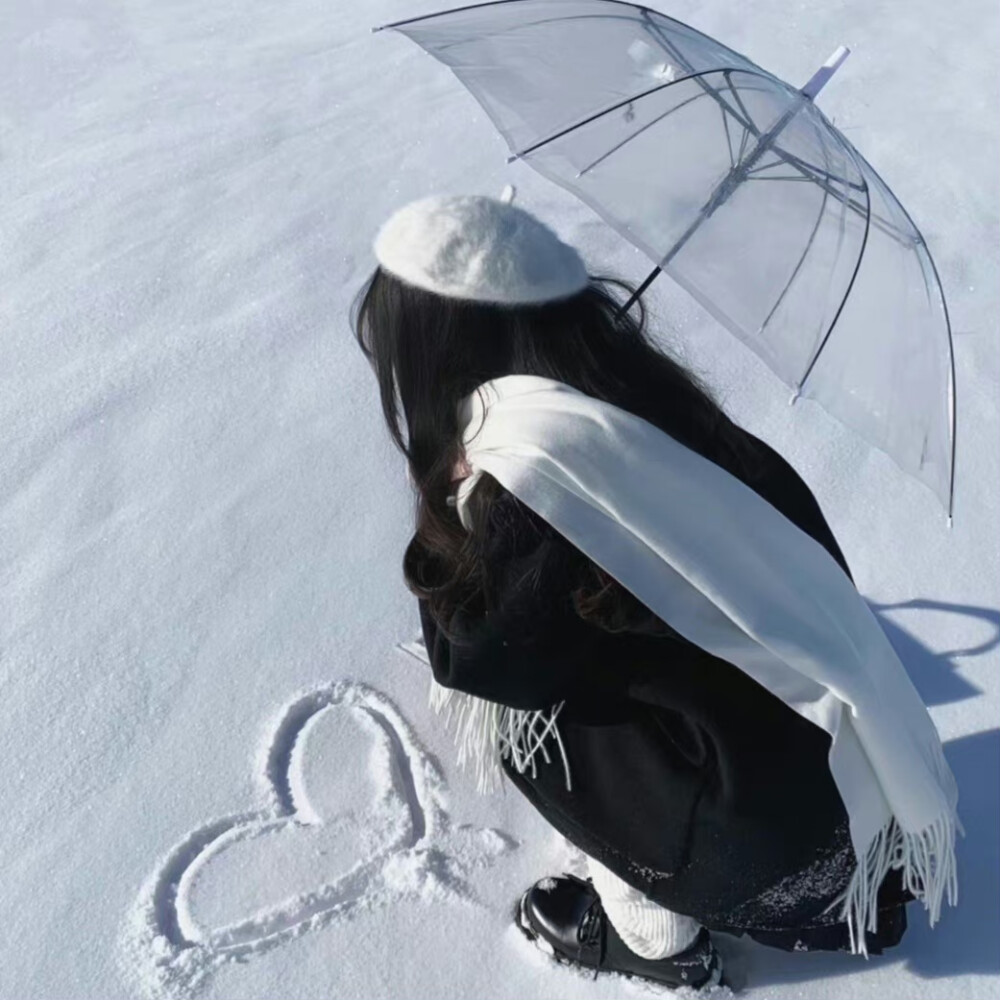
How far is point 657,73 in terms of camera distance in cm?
166

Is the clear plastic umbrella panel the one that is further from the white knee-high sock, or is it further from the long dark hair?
the white knee-high sock

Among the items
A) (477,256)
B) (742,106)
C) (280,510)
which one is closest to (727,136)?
(742,106)

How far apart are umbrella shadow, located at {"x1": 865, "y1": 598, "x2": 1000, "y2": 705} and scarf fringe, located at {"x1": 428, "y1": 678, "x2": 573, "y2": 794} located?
2.49 ft

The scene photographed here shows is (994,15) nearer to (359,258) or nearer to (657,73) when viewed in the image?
(359,258)

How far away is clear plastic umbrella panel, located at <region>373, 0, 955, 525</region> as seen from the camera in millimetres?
1572

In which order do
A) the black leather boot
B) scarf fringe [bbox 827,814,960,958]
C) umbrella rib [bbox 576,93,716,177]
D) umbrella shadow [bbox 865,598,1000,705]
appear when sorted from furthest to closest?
1. umbrella shadow [bbox 865,598,1000,705]
2. umbrella rib [bbox 576,93,716,177]
3. the black leather boot
4. scarf fringe [bbox 827,814,960,958]

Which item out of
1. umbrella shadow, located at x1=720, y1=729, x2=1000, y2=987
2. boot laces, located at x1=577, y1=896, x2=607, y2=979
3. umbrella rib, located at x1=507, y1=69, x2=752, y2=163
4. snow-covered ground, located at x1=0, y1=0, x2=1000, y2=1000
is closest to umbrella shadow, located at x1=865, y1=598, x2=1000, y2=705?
snow-covered ground, located at x1=0, y1=0, x2=1000, y2=1000

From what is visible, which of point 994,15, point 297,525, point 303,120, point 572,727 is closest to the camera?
point 572,727

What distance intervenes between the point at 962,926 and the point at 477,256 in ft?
3.71

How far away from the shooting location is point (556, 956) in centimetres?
Answer: 159

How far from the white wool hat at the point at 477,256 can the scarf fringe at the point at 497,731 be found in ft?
1.62

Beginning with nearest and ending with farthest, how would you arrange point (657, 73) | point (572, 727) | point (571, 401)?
point (571, 401)
point (572, 727)
point (657, 73)

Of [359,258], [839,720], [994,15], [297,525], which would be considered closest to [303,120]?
[359,258]

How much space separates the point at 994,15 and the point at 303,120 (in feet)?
7.11
